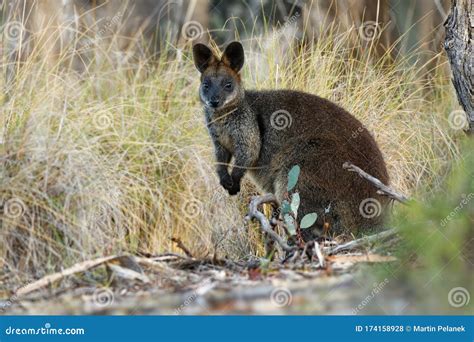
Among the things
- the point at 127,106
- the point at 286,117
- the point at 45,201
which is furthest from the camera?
the point at 127,106

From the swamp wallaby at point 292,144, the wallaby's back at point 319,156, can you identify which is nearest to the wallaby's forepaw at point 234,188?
the swamp wallaby at point 292,144

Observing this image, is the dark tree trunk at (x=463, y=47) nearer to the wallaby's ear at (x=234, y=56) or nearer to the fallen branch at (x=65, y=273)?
the wallaby's ear at (x=234, y=56)

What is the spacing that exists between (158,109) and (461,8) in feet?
9.45

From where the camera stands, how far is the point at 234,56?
6.89 m

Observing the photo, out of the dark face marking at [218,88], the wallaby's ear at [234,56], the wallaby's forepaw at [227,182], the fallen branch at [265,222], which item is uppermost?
the wallaby's ear at [234,56]

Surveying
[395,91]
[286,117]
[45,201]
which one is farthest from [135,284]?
[395,91]

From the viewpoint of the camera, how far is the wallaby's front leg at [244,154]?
22.0 ft

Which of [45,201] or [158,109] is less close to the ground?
[158,109]

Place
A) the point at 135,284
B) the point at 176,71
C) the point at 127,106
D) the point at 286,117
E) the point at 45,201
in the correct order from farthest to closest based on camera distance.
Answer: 1. the point at 176,71
2. the point at 127,106
3. the point at 286,117
4. the point at 45,201
5. the point at 135,284

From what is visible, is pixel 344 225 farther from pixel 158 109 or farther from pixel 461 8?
pixel 158 109

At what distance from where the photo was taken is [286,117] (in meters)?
6.68

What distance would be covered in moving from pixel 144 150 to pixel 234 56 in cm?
104

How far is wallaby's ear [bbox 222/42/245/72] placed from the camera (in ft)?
22.3

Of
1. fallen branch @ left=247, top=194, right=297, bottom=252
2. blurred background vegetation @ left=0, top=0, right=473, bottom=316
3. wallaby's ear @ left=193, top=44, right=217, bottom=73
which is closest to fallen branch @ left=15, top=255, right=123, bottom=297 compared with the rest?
blurred background vegetation @ left=0, top=0, right=473, bottom=316
